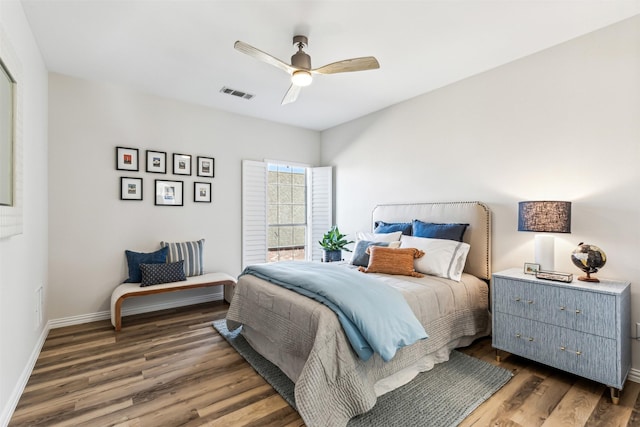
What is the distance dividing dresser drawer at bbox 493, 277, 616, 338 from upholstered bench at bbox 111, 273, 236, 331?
297 cm

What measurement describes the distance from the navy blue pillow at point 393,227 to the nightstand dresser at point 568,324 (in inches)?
45.0

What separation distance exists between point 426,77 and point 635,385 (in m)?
3.15

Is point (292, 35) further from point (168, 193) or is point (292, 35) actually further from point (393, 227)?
point (168, 193)

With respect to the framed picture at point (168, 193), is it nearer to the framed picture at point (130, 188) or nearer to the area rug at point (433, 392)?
the framed picture at point (130, 188)

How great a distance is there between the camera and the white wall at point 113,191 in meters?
3.32

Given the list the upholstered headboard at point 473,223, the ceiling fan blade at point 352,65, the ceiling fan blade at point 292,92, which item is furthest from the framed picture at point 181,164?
the upholstered headboard at point 473,223

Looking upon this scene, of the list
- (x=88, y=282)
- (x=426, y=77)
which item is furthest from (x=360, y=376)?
(x=88, y=282)

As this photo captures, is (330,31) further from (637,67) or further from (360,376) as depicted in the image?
(360,376)

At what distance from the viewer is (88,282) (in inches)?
136

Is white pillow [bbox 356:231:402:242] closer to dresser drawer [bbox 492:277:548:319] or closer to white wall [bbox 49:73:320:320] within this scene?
dresser drawer [bbox 492:277:548:319]

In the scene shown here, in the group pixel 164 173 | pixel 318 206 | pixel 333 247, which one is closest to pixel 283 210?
pixel 318 206

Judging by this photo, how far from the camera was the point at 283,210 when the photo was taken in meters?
5.12

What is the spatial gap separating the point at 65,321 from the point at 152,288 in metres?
0.96

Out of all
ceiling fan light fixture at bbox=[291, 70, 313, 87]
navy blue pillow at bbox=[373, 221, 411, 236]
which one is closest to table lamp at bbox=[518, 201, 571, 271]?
navy blue pillow at bbox=[373, 221, 411, 236]
